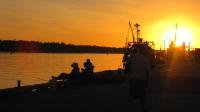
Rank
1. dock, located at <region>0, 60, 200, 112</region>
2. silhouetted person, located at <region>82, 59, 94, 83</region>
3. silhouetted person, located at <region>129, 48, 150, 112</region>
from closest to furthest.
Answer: silhouetted person, located at <region>129, 48, 150, 112</region> < dock, located at <region>0, 60, 200, 112</region> < silhouetted person, located at <region>82, 59, 94, 83</region>

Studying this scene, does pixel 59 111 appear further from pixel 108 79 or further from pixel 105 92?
pixel 108 79

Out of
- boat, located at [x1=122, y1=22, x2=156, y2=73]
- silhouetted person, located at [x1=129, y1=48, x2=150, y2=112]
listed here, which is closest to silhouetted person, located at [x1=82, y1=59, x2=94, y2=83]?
boat, located at [x1=122, y1=22, x2=156, y2=73]

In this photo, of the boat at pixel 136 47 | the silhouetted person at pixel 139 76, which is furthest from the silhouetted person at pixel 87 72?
the silhouetted person at pixel 139 76

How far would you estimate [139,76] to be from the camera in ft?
50.3

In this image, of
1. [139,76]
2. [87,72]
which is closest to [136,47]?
[139,76]

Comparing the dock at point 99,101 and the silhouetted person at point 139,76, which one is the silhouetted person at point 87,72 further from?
the silhouetted person at point 139,76

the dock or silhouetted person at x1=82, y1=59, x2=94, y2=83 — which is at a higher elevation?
silhouetted person at x1=82, y1=59, x2=94, y2=83

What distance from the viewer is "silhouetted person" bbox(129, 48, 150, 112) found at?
15312mm

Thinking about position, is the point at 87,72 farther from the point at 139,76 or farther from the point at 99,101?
the point at 139,76

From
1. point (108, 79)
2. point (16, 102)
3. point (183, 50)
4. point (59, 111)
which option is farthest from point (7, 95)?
point (183, 50)

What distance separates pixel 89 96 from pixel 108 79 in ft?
33.4

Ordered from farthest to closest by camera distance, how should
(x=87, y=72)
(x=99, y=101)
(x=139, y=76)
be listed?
(x=87, y=72) → (x=99, y=101) → (x=139, y=76)

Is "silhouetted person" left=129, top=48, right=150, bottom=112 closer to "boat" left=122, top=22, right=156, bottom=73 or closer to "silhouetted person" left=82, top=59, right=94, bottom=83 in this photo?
"boat" left=122, top=22, right=156, bottom=73

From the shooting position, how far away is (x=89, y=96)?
66.8ft
